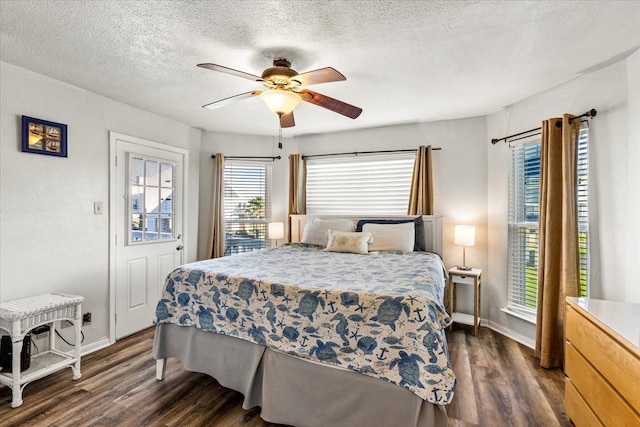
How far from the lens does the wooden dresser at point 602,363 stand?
130 cm

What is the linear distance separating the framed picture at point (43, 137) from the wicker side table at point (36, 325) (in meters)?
1.21

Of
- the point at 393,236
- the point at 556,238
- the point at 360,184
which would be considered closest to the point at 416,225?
the point at 393,236

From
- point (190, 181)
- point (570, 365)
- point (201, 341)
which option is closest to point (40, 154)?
point (190, 181)

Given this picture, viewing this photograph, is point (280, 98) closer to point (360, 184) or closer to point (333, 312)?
point (333, 312)

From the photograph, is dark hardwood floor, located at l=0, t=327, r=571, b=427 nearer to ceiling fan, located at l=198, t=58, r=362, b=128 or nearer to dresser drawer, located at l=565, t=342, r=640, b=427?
dresser drawer, located at l=565, t=342, r=640, b=427

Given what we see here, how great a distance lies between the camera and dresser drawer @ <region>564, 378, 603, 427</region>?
1.60 m

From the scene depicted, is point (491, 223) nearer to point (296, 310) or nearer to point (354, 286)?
point (354, 286)

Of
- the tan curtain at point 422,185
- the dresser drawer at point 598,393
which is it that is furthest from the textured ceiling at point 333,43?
the dresser drawer at point 598,393

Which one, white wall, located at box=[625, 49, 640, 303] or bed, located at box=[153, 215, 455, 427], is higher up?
white wall, located at box=[625, 49, 640, 303]

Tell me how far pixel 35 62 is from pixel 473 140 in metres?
4.27

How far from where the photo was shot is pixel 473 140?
3.75 m

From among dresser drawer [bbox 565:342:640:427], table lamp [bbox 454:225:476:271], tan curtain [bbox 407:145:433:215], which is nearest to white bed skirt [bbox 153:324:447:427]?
dresser drawer [bbox 565:342:640:427]

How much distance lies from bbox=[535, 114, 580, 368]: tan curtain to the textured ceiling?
1.77ft

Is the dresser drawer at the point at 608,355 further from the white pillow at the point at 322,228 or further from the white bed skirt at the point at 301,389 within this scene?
the white pillow at the point at 322,228
